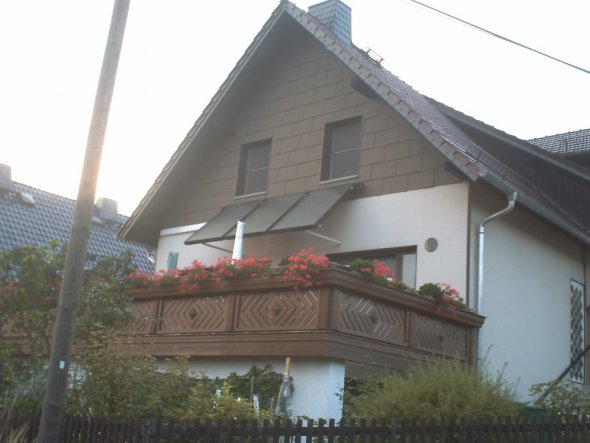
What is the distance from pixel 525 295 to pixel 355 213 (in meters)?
3.35

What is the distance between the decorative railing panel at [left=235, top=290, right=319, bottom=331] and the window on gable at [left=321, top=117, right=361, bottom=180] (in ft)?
16.3

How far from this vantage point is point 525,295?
49.6 ft

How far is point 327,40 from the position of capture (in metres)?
15.9

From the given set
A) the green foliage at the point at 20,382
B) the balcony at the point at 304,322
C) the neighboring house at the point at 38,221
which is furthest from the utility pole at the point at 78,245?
the neighboring house at the point at 38,221

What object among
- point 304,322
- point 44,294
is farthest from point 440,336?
point 44,294

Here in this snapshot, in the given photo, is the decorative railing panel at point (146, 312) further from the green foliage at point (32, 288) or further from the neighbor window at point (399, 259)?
the neighbor window at point (399, 259)

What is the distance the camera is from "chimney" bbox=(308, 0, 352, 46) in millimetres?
19016

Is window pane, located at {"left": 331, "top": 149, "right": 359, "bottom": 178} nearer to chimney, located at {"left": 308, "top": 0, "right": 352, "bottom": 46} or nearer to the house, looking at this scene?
the house

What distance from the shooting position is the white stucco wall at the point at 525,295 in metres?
14.2

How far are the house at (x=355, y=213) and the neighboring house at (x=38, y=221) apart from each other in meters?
9.76

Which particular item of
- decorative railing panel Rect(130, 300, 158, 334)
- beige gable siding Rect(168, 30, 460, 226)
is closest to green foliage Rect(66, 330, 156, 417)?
decorative railing panel Rect(130, 300, 158, 334)

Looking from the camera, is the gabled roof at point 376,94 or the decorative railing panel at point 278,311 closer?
the decorative railing panel at point 278,311

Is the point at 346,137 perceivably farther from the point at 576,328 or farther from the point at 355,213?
the point at 576,328

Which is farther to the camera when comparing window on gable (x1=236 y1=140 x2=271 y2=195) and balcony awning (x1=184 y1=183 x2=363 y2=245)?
window on gable (x1=236 y1=140 x2=271 y2=195)
